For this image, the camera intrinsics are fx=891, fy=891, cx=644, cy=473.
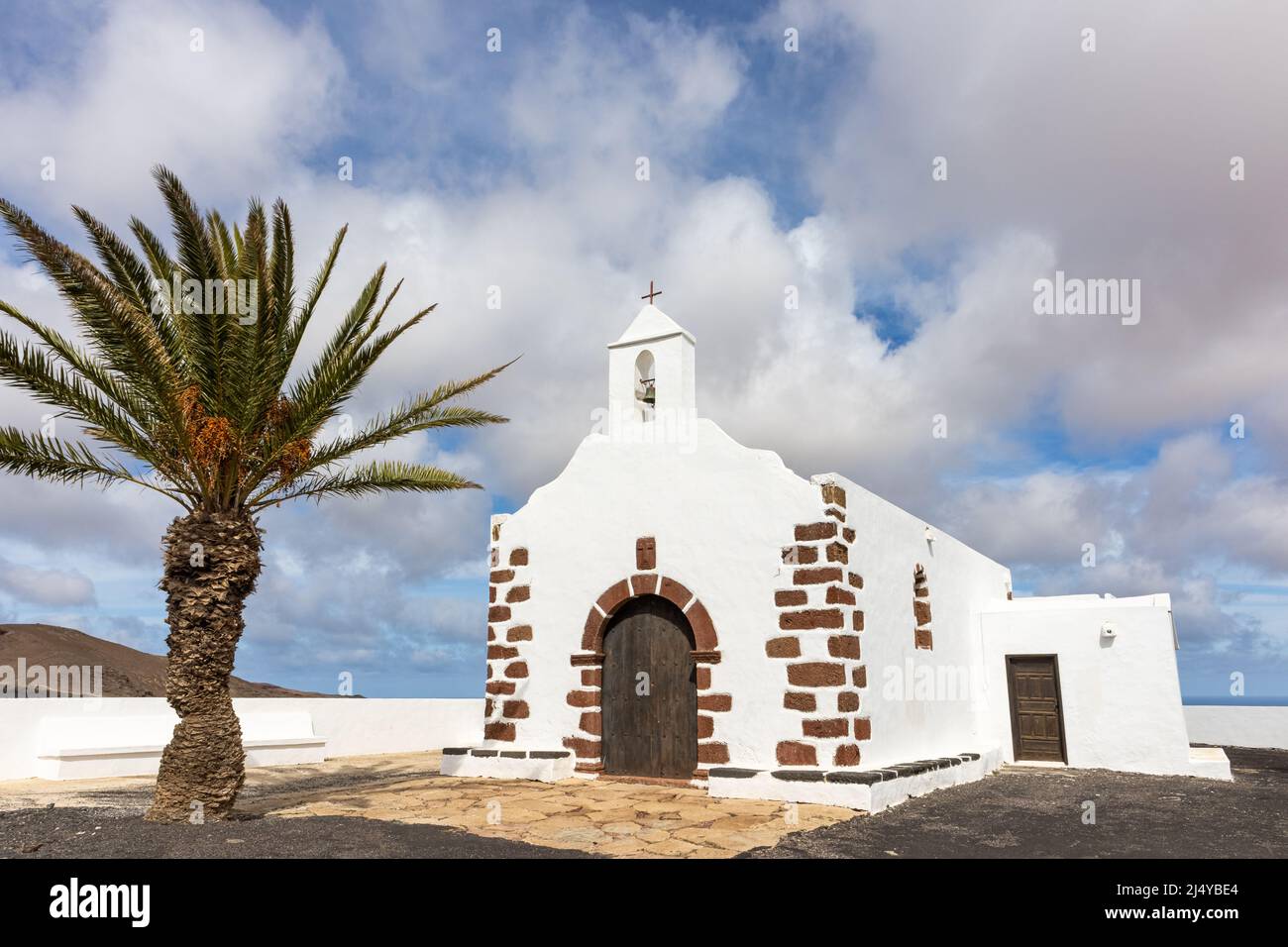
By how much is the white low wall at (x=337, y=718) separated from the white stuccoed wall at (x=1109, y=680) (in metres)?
11.0

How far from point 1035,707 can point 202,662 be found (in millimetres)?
12464

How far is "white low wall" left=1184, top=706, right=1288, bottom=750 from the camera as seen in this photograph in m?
18.6

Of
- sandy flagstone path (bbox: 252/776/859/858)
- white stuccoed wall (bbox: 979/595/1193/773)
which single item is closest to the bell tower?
sandy flagstone path (bbox: 252/776/859/858)

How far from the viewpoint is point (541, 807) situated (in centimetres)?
860

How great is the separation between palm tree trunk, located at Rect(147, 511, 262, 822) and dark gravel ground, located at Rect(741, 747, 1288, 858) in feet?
15.8

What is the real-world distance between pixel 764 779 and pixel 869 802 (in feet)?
3.67

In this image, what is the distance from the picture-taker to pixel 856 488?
10.4 m

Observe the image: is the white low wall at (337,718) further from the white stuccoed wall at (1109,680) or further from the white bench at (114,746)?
the white stuccoed wall at (1109,680)

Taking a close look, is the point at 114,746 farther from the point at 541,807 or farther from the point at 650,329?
the point at 650,329

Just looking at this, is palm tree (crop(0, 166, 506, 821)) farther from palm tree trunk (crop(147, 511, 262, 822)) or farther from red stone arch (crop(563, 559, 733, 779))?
red stone arch (crop(563, 559, 733, 779))
